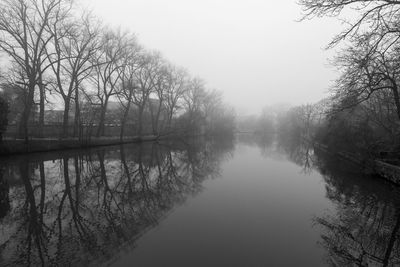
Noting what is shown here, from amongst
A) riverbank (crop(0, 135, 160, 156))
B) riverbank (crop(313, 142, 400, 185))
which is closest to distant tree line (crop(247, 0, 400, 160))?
riverbank (crop(313, 142, 400, 185))

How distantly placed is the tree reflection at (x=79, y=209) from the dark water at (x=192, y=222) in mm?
27

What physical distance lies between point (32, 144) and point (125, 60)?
1580 centimetres

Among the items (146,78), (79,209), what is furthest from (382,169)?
(146,78)

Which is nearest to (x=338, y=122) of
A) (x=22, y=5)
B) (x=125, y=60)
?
(x=125, y=60)

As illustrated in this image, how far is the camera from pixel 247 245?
5.11 metres

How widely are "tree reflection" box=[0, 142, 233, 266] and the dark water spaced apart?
0.09 feet

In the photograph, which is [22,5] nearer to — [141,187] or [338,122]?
[141,187]

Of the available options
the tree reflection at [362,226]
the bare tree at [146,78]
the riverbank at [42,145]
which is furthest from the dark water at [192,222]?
the bare tree at [146,78]

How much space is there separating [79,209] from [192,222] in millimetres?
3296

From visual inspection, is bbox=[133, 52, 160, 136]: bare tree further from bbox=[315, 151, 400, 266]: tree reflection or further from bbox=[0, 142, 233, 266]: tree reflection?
bbox=[315, 151, 400, 266]: tree reflection

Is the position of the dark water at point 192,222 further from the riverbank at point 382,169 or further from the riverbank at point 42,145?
the riverbank at point 42,145

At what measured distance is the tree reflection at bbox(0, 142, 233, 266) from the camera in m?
4.63

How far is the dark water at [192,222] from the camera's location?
4.59m

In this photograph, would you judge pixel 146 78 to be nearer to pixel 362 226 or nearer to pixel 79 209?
pixel 79 209
